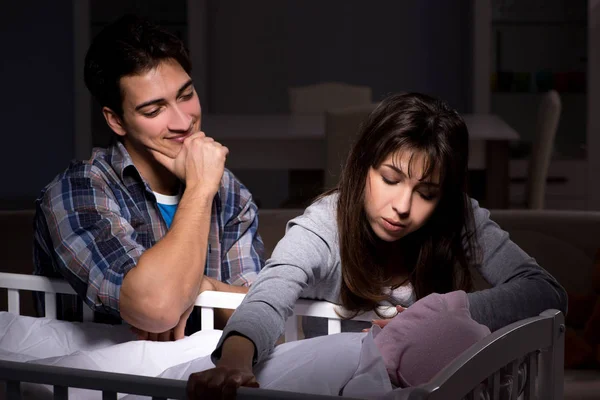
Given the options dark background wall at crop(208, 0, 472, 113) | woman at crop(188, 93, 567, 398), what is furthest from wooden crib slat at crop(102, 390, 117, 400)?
dark background wall at crop(208, 0, 472, 113)

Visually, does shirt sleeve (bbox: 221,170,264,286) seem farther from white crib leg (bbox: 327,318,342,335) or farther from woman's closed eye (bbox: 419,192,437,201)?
woman's closed eye (bbox: 419,192,437,201)

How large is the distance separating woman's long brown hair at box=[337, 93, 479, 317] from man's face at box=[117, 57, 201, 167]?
0.29 meters

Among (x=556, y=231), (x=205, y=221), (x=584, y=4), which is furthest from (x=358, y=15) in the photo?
(x=205, y=221)

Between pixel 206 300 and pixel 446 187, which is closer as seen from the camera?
pixel 446 187

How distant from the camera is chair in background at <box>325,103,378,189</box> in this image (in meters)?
2.68

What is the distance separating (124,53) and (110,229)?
0.92 feet

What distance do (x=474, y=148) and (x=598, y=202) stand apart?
114cm

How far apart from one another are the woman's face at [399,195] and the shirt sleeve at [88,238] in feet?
1.14

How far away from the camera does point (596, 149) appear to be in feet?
13.5

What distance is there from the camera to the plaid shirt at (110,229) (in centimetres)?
133

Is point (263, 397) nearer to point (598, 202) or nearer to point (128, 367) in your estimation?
point (128, 367)

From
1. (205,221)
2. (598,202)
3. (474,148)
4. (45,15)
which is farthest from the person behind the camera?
(45,15)

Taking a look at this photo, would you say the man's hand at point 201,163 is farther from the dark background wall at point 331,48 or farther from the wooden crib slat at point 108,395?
the dark background wall at point 331,48

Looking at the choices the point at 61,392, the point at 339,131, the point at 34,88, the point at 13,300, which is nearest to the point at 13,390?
the point at 61,392
